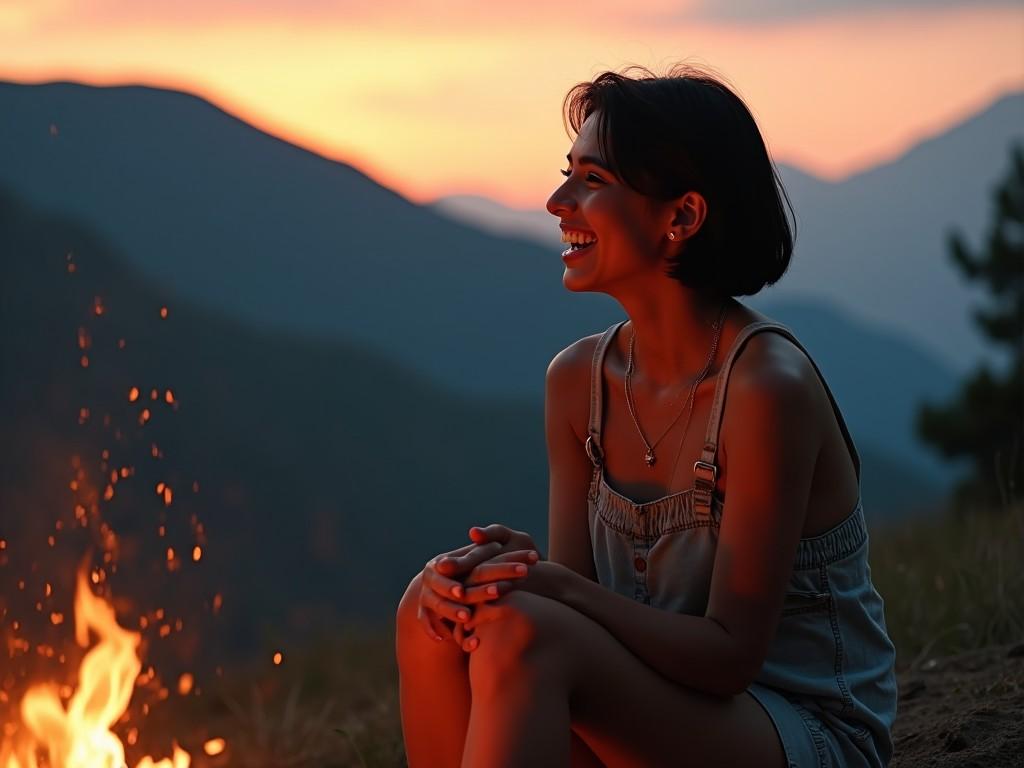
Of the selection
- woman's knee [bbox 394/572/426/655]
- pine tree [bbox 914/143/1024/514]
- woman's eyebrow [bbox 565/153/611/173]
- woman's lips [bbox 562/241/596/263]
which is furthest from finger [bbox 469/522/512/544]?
pine tree [bbox 914/143/1024/514]

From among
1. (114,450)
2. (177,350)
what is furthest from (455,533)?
(114,450)

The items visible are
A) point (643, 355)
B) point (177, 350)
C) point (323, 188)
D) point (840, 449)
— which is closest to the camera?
point (840, 449)

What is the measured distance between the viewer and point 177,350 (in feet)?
142

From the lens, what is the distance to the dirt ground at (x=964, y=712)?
8.25 ft

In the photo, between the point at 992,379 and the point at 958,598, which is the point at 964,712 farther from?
the point at 992,379

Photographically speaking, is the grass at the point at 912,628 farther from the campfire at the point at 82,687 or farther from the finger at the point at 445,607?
the finger at the point at 445,607

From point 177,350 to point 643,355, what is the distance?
4232cm

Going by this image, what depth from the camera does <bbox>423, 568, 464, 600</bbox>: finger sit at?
6.68 feet

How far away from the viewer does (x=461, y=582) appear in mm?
2100

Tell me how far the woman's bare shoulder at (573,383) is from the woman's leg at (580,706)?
593 mm

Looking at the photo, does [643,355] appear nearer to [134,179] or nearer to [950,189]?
[134,179]

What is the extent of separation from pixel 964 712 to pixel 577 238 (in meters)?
1.37

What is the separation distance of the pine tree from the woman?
9.81 m

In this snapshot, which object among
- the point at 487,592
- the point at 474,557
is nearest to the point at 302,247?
the point at 474,557
